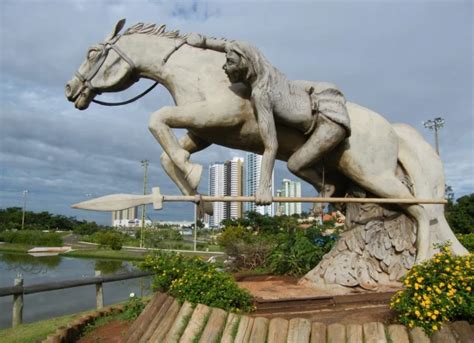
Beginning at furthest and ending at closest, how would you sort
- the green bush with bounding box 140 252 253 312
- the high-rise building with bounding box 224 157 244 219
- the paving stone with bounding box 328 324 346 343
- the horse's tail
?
the high-rise building with bounding box 224 157 244 219 < the horse's tail < the green bush with bounding box 140 252 253 312 < the paving stone with bounding box 328 324 346 343

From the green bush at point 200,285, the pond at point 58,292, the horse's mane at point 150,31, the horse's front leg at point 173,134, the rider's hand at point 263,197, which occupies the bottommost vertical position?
Answer: the pond at point 58,292

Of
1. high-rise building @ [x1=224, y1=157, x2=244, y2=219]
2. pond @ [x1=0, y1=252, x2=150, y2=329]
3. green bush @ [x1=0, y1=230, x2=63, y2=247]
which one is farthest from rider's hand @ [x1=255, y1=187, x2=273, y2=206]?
green bush @ [x1=0, y1=230, x2=63, y2=247]

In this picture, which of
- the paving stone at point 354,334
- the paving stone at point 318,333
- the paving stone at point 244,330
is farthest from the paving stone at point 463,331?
the paving stone at point 244,330

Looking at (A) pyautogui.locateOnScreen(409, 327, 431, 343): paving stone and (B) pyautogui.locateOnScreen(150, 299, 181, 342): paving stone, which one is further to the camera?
(B) pyautogui.locateOnScreen(150, 299, 181, 342): paving stone

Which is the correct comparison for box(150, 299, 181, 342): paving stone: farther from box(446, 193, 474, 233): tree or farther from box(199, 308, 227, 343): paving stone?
box(446, 193, 474, 233): tree

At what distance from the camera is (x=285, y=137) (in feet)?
13.9

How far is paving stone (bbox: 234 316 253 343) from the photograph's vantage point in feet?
9.82

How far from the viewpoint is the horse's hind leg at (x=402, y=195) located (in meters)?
4.30

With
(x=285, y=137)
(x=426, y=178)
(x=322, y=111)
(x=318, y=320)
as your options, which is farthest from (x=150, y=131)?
(x=426, y=178)

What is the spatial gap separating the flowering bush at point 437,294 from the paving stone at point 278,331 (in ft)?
2.85

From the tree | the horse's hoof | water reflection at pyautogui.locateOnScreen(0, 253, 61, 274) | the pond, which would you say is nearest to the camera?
the horse's hoof

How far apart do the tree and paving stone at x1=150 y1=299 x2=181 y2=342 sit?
2337cm

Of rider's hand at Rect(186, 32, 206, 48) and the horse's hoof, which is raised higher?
rider's hand at Rect(186, 32, 206, 48)

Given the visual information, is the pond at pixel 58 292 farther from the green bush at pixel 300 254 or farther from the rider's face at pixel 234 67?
the rider's face at pixel 234 67
